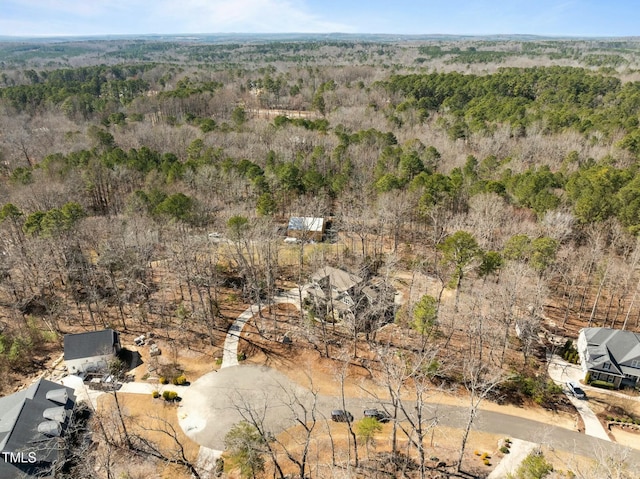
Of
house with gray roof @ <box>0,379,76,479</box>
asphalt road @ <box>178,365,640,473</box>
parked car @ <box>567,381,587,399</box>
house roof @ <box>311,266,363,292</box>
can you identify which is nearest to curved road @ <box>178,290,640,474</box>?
asphalt road @ <box>178,365,640,473</box>

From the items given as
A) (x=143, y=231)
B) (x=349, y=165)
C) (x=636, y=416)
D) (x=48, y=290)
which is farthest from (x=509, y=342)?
(x=48, y=290)

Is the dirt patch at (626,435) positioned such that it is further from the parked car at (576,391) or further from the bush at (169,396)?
the bush at (169,396)

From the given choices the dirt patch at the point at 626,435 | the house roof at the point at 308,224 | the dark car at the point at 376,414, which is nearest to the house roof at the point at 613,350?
the dirt patch at the point at 626,435

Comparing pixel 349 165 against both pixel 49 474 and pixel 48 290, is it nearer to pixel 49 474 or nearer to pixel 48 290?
pixel 48 290

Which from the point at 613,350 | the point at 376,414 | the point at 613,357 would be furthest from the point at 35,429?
the point at 613,350

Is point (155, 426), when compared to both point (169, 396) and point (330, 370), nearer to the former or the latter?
point (169, 396)

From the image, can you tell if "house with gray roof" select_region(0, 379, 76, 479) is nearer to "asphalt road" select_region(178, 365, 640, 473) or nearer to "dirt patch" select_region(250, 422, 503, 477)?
"asphalt road" select_region(178, 365, 640, 473)
